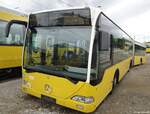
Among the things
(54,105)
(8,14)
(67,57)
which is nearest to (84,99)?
(67,57)

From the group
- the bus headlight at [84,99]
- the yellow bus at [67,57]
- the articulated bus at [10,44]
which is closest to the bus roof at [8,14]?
the articulated bus at [10,44]

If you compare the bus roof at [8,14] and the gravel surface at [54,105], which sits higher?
the bus roof at [8,14]

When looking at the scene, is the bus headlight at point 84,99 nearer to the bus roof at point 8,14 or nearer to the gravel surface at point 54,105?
the gravel surface at point 54,105

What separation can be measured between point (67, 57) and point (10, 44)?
4438mm

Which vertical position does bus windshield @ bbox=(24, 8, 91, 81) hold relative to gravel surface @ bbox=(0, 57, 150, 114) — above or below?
above

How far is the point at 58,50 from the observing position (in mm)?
4633

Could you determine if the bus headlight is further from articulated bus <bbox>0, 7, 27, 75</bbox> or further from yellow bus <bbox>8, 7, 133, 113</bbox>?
articulated bus <bbox>0, 7, 27, 75</bbox>

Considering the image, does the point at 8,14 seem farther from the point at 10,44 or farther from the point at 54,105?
the point at 54,105

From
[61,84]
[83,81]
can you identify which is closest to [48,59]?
[61,84]

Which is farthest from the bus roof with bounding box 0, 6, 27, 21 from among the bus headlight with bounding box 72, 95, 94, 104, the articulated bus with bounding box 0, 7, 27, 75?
the bus headlight with bounding box 72, 95, 94, 104

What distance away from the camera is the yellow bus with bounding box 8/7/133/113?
4.14 meters

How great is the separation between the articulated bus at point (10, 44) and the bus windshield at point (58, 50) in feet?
9.23

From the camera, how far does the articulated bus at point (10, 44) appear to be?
7492 millimetres

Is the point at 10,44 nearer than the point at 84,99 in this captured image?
No
